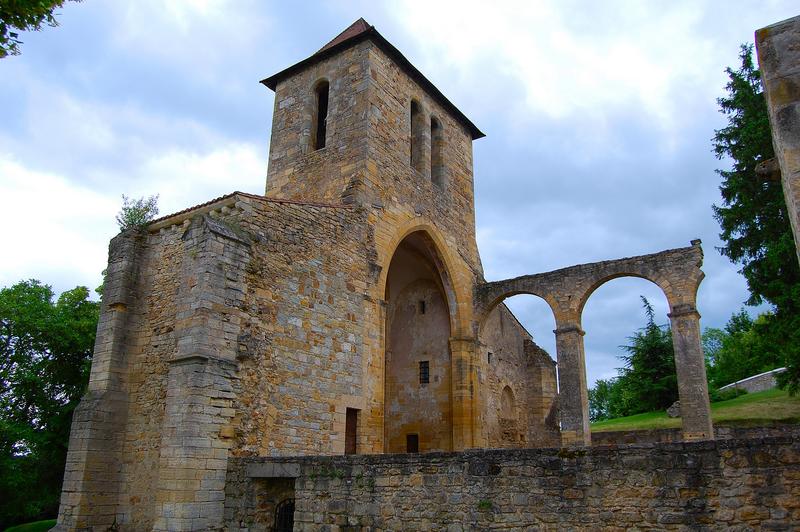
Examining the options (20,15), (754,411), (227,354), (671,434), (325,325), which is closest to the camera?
(20,15)

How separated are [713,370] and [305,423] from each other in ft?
101

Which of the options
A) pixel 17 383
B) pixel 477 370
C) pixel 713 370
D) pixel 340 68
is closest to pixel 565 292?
pixel 477 370

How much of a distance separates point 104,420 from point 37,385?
7919 millimetres

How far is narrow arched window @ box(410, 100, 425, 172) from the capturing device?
1688 cm

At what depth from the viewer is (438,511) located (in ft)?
22.3

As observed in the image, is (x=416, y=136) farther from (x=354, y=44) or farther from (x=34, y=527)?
(x=34, y=527)

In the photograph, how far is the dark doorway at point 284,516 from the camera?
876 cm

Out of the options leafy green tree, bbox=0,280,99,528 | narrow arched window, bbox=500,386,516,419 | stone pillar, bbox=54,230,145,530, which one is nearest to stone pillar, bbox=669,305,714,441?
narrow arched window, bbox=500,386,516,419

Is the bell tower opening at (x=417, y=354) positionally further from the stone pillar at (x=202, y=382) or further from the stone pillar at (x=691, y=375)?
the stone pillar at (x=202, y=382)

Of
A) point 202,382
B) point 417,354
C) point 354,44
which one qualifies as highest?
point 354,44

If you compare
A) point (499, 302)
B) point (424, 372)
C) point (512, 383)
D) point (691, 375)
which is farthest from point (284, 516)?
point (512, 383)

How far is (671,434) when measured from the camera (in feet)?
52.2

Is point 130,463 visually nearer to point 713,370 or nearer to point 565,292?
point 565,292

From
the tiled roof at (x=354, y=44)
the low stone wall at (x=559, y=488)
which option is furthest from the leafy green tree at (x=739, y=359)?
the low stone wall at (x=559, y=488)
